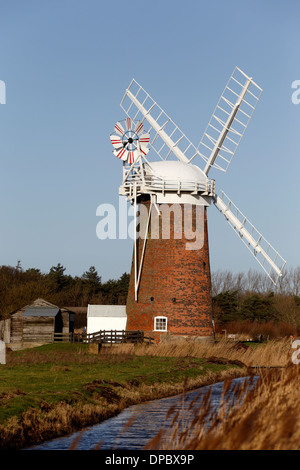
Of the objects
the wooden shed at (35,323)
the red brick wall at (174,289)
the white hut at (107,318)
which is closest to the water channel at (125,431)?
the red brick wall at (174,289)

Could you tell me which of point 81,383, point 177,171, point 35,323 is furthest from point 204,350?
point 35,323

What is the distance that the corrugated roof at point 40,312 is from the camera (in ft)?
141

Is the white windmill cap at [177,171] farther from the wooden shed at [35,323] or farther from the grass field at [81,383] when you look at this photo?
the wooden shed at [35,323]

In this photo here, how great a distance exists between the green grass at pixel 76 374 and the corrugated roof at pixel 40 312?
9.40m

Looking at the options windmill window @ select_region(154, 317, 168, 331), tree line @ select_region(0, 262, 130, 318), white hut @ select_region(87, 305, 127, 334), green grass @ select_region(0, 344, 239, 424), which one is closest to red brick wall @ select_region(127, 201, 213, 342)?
windmill window @ select_region(154, 317, 168, 331)

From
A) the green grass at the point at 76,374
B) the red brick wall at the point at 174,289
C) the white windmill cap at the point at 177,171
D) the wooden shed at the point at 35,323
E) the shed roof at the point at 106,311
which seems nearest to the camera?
the green grass at the point at 76,374

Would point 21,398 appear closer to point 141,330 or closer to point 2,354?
point 2,354

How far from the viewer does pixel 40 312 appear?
43219 millimetres

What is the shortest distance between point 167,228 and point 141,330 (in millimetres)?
5642

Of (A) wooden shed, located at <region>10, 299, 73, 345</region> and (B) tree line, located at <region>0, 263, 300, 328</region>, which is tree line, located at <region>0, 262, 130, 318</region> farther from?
(A) wooden shed, located at <region>10, 299, 73, 345</region>

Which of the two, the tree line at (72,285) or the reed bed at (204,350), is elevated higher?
the tree line at (72,285)

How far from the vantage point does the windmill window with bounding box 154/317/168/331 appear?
35156 mm

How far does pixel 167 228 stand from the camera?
3550 cm
